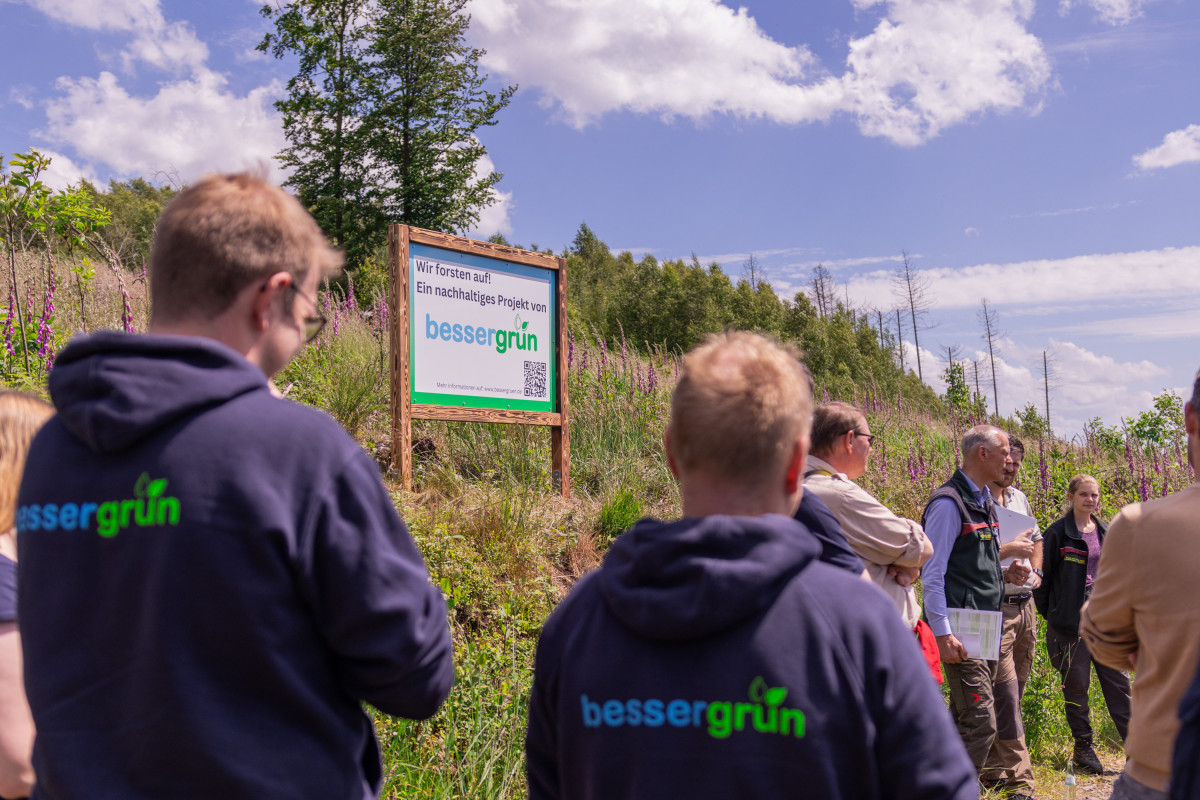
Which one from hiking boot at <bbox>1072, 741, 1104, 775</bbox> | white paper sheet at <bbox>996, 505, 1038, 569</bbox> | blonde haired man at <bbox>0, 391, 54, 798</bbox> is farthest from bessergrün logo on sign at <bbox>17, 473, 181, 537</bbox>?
hiking boot at <bbox>1072, 741, 1104, 775</bbox>

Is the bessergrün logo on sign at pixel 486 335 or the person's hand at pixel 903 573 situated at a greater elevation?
the bessergrün logo on sign at pixel 486 335

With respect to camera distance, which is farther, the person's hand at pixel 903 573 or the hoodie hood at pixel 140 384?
the person's hand at pixel 903 573

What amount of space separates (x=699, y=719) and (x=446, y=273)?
5529 millimetres

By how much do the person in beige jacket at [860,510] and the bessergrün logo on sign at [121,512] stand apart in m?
2.77

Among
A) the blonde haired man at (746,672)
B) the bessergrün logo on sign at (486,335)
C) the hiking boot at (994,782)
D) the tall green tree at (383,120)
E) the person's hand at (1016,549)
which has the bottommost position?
the hiking boot at (994,782)

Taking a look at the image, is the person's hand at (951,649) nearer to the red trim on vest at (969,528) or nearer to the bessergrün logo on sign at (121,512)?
the red trim on vest at (969,528)

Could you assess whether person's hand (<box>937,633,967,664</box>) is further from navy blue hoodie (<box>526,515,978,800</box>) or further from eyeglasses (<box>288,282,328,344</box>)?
eyeglasses (<box>288,282,328,344</box>)

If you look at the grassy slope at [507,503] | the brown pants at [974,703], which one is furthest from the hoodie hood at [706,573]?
the brown pants at [974,703]

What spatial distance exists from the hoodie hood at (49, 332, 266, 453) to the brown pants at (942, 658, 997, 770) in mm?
4813

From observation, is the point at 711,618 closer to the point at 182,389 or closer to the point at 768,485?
the point at 768,485

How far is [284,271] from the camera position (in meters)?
1.57

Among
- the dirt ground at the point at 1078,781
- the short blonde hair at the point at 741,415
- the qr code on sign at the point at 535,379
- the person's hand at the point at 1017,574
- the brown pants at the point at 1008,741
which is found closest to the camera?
the short blonde hair at the point at 741,415

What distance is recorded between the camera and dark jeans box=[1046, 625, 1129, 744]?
6359 mm

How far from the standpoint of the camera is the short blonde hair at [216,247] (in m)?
1.52
